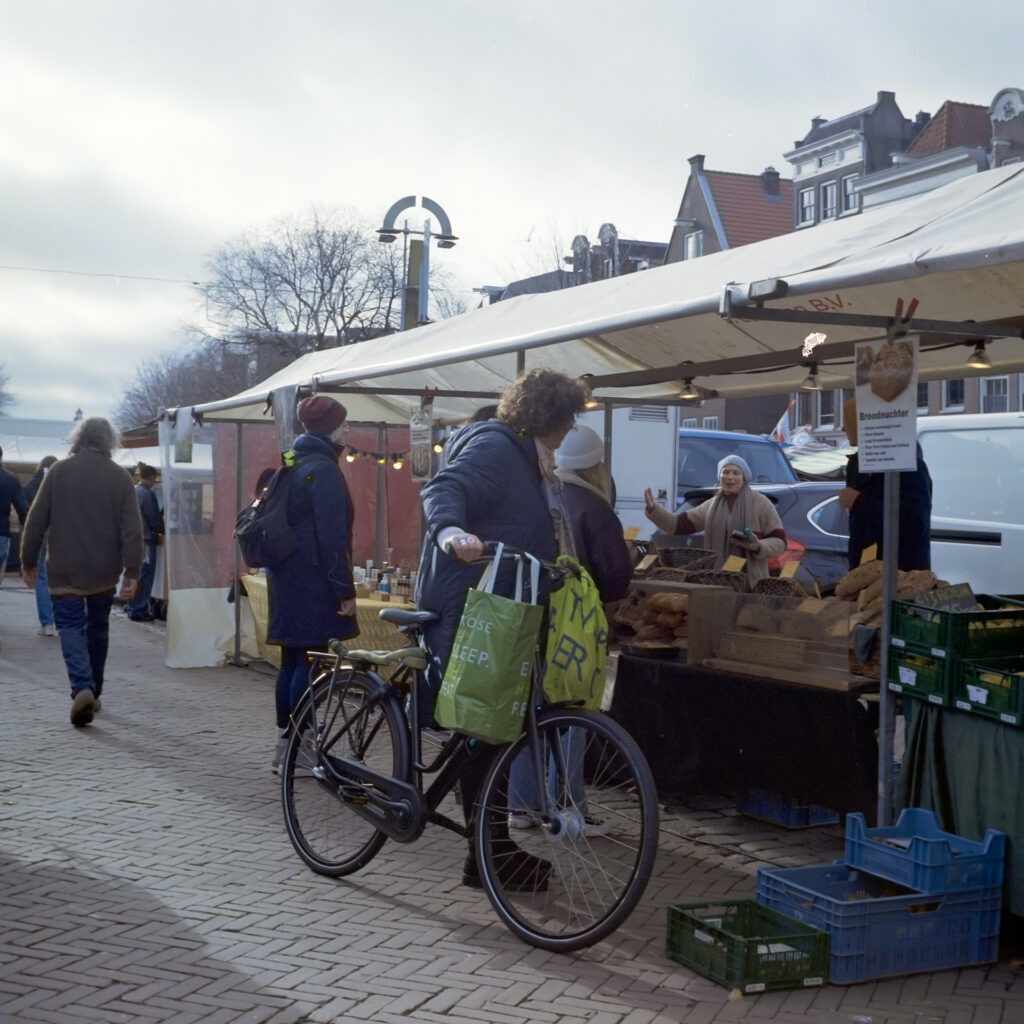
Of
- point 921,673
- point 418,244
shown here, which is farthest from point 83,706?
point 418,244

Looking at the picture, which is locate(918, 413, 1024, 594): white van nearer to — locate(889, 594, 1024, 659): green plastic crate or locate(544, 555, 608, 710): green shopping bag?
locate(889, 594, 1024, 659): green plastic crate

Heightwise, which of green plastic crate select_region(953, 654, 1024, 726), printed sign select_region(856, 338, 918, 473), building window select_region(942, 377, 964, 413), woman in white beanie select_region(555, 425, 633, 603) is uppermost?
building window select_region(942, 377, 964, 413)

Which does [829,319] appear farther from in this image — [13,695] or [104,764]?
[13,695]

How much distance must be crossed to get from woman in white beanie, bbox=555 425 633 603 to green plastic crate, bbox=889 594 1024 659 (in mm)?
1222

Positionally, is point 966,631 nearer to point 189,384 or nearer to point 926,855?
point 926,855

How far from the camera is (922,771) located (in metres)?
4.93

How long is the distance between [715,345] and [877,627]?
3.01 metres

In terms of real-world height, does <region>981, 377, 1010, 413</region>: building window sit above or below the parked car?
Answer: above

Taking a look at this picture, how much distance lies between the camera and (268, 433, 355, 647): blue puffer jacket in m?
6.64

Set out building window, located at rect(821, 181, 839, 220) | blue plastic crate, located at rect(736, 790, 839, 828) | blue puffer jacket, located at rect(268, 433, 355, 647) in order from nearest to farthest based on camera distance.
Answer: blue plastic crate, located at rect(736, 790, 839, 828), blue puffer jacket, located at rect(268, 433, 355, 647), building window, located at rect(821, 181, 839, 220)

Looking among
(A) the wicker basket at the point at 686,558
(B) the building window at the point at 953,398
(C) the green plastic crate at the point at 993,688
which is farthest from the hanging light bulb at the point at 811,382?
(B) the building window at the point at 953,398

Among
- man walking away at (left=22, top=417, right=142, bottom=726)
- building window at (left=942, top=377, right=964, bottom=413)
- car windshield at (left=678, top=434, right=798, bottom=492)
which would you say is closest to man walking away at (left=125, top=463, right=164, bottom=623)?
car windshield at (left=678, top=434, right=798, bottom=492)

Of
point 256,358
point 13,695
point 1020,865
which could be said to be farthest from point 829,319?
point 256,358

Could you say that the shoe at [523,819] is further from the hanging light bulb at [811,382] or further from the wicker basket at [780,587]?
the hanging light bulb at [811,382]
